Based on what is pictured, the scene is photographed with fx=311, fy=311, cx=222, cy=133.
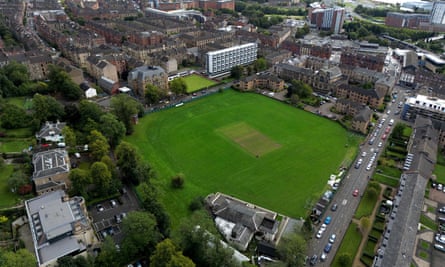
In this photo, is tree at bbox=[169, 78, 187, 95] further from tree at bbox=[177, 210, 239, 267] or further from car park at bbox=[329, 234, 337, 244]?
car park at bbox=[329, 234, 337, 244]

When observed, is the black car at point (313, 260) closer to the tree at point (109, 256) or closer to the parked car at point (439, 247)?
the parked car at point (439, 247)

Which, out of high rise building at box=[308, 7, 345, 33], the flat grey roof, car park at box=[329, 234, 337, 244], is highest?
high rise building at box=[308, 7, 345, 33]

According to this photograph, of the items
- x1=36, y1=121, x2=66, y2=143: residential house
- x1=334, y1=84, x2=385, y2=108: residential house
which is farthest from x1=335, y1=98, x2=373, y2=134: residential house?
x1=36, y1=121, x2=66, y2=143: residential house

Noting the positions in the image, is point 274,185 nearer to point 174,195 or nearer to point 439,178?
point 174,195

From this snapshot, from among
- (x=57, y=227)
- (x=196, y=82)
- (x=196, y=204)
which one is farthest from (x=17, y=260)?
(x=196, y=82)

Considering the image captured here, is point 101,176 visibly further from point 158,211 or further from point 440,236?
point 440,236

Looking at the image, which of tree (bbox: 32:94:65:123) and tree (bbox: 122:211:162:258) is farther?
tree (bbox: 32:94:65:123)

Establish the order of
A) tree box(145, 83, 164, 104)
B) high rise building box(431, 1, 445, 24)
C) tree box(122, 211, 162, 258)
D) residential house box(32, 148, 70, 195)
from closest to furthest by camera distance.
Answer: tree box(122, 211, 162, 258) < residential house box(32, 148, 70, 195) < tree box(145, 83, 164, 104) < high rise building box(431, 1, 445, 24)
